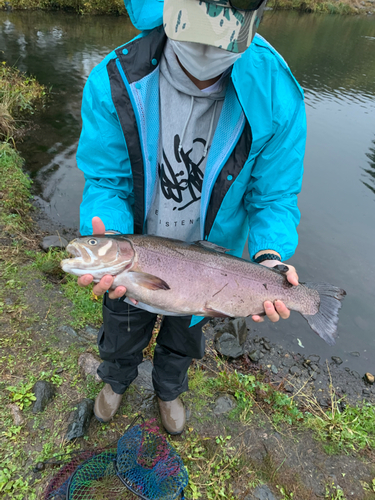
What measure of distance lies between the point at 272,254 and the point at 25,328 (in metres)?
2.83

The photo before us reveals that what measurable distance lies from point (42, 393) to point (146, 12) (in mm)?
3170

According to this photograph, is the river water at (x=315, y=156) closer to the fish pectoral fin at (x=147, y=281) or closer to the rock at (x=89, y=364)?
the rock at (x=89, y=364)

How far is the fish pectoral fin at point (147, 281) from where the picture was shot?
2.07 m

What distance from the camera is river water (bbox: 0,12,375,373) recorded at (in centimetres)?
578

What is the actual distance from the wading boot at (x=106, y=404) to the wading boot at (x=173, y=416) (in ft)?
1.47

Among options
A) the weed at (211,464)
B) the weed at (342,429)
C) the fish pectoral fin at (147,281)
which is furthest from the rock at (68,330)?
the weed at (342,429)

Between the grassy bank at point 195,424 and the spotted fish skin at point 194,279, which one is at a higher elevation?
the spotted fish skin at point 194,279

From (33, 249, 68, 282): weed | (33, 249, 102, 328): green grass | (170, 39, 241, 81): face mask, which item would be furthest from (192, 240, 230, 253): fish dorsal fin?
(33, 249, 68, 282): weed

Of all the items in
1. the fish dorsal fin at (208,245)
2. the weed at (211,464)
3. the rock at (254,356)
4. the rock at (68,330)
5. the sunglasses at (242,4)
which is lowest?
the rock at (254,356)

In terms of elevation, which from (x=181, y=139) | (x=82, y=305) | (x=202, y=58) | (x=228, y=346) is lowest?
(x=228, y=346)

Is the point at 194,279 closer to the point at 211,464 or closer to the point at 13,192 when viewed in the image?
the point at 211,464

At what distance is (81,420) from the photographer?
281 cm

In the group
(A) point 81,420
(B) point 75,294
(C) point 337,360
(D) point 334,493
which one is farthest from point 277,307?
(C) point 337,360

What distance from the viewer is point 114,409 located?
288 centimetres
